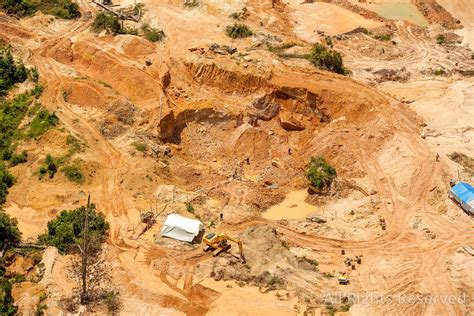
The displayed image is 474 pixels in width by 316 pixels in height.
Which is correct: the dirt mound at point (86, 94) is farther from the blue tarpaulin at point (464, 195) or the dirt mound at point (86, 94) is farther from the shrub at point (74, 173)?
the blue tarpaulin at point (464, 195)

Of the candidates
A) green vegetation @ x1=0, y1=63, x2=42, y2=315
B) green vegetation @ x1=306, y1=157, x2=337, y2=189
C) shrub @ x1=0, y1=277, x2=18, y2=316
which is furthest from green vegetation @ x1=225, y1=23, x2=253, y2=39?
shrub @ x1=0, y1=277, x2=18, y2=316

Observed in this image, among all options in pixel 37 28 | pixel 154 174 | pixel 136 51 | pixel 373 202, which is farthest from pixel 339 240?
pixel 37 28

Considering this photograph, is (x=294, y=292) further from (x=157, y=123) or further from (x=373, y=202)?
(x=157, y=123)

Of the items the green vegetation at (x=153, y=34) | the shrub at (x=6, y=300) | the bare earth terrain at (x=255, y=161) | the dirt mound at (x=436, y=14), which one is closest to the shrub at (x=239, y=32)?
the bare earth terrain at (x=255, y=161)

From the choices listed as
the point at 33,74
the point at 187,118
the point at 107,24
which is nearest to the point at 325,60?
the point at 187,118

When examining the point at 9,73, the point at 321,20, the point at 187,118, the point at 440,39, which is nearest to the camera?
the point at 187,118

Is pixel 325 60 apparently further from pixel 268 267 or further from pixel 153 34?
pixel 268 267
